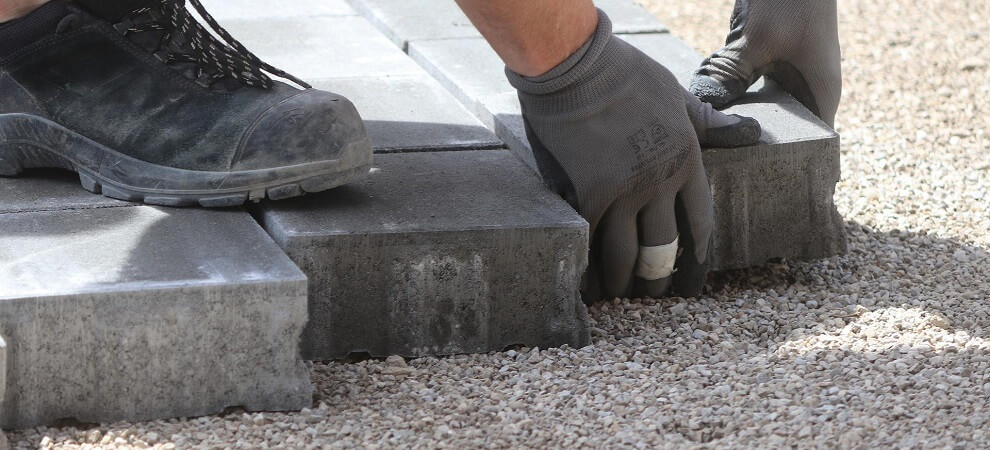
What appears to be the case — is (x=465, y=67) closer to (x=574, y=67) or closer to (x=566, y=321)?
(x=574, y=67)

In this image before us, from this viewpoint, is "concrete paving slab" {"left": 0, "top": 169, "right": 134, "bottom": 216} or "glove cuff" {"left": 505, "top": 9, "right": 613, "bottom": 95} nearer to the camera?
"concrete paving slab" {"left": 0, "top": 169, "right": 134, "bottom": 216}

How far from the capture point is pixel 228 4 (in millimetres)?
3842

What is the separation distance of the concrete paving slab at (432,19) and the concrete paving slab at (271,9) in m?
0.09

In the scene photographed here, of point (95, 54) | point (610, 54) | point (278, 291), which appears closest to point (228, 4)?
point (95, 54)

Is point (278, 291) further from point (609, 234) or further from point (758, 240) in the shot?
point (758, 240)

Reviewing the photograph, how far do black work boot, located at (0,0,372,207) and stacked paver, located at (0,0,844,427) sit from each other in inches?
2.2

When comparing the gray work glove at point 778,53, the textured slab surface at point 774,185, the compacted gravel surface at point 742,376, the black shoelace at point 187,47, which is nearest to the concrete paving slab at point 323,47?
the textured slab surface at point 774,185

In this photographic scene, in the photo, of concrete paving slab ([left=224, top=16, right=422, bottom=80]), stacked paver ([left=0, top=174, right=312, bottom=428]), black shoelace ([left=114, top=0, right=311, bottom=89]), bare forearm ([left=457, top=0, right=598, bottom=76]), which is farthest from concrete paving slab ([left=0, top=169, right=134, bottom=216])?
concrete paving slab ([left=224, top=16, right=422, bottom=80])

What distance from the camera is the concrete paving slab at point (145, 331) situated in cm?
185

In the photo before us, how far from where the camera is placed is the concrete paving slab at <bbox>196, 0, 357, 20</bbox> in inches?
146

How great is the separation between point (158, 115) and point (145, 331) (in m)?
0.57

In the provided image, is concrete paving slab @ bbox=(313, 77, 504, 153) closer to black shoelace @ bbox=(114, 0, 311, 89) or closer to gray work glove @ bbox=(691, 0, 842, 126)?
black shoelace @ bbox=(114, 0, 311, 89)

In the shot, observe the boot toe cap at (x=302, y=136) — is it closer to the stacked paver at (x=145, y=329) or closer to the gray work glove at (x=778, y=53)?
the stacked paver at (x=145, y=329)

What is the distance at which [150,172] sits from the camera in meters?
2.25
